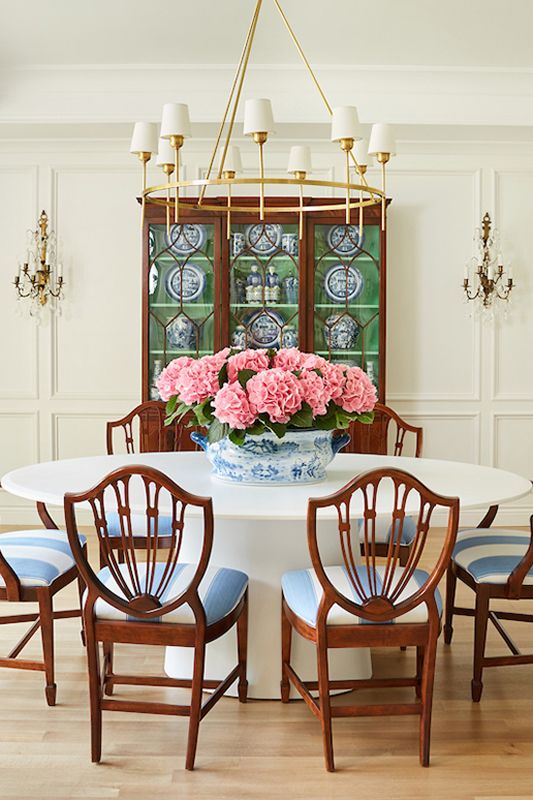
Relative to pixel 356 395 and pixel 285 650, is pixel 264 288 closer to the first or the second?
pixel 356 395

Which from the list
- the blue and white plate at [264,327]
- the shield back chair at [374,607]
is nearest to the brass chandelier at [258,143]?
the shield back chair at [374,607]

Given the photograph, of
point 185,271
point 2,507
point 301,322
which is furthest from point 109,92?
point 2,507

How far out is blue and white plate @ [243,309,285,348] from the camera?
16.7 ft

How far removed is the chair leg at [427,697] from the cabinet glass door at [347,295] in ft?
9.41

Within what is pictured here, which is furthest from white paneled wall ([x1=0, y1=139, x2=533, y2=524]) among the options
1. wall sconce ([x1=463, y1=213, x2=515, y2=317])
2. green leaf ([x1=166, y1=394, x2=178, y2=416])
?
green leaf ([x1=166, y1=394, x2=178, y2=416])

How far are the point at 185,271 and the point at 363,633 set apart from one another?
3.15 metres

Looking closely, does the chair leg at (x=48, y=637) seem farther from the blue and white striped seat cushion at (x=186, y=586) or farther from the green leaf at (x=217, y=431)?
the green leaf at (x=217, y=431)

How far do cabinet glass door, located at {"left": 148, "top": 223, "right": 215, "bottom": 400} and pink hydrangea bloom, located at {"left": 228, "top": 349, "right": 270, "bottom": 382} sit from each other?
2281 millimetres

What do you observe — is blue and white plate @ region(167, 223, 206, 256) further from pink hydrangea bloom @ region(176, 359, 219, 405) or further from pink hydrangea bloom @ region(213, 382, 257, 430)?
pink hydrangea bloom @ region(213, 382, 257, 430)

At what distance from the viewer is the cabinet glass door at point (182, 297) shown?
5.04m

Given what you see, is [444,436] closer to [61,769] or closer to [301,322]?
[301,322]

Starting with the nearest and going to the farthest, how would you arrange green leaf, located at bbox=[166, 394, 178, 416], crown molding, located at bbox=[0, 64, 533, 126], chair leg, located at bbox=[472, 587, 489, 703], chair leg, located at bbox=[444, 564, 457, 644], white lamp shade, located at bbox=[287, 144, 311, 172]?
chair leg, located at bbox=[472, 587, 489, 703], green leaf, located at bbox=[166, 394, 178, 416], chair leg, located at bbox=[444, 564, 457, 644], white lamp shade, located at bbox=[287, 144, 311, 172], crown molding, located at bbox=[0, 64, 533, 126]

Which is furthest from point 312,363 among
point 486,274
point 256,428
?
point 486,274

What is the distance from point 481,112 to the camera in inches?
196
